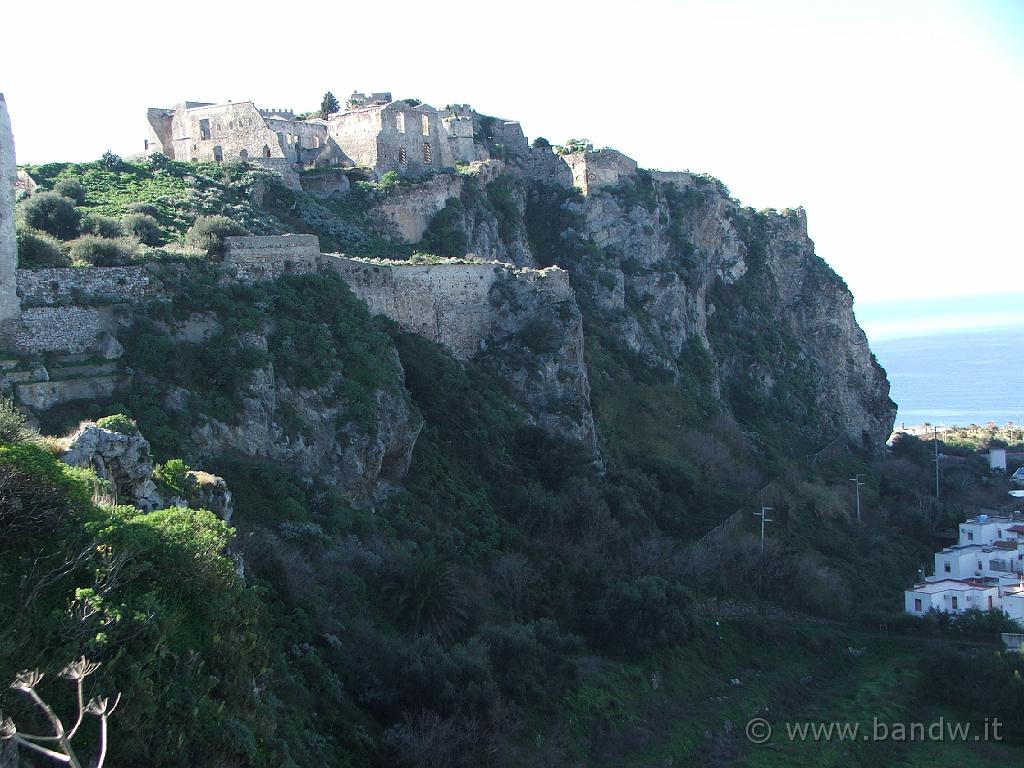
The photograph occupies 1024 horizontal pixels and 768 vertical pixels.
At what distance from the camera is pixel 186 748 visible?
14391 millimetres

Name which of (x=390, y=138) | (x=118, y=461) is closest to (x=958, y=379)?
(x=390, y=138)

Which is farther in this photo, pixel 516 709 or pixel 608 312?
pixel 608 312

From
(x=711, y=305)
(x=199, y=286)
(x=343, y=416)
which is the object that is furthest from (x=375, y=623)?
(x=711, y=305)

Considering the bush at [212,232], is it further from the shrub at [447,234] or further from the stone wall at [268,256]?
the shrub at [447,234]

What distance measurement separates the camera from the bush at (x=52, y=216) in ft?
117

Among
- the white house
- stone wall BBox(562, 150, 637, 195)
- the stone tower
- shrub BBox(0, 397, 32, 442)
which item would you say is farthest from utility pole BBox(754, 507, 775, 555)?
shrub BBox(0, 397, 32, 442)

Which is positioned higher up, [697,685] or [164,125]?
[164,125]

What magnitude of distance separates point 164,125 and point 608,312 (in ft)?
59.7

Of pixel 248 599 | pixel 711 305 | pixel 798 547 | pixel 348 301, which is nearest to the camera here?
pixel 248 599

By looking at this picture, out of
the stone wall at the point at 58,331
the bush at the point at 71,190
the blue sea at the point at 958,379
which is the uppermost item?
the bush at the point at 71,190

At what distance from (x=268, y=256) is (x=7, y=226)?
758 cm

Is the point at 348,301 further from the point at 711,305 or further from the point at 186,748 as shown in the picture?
the point at 711,305

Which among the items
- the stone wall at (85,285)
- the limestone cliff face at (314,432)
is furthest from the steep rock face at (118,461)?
the stone wall at (85,285)

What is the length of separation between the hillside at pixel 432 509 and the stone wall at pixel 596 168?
71cm
